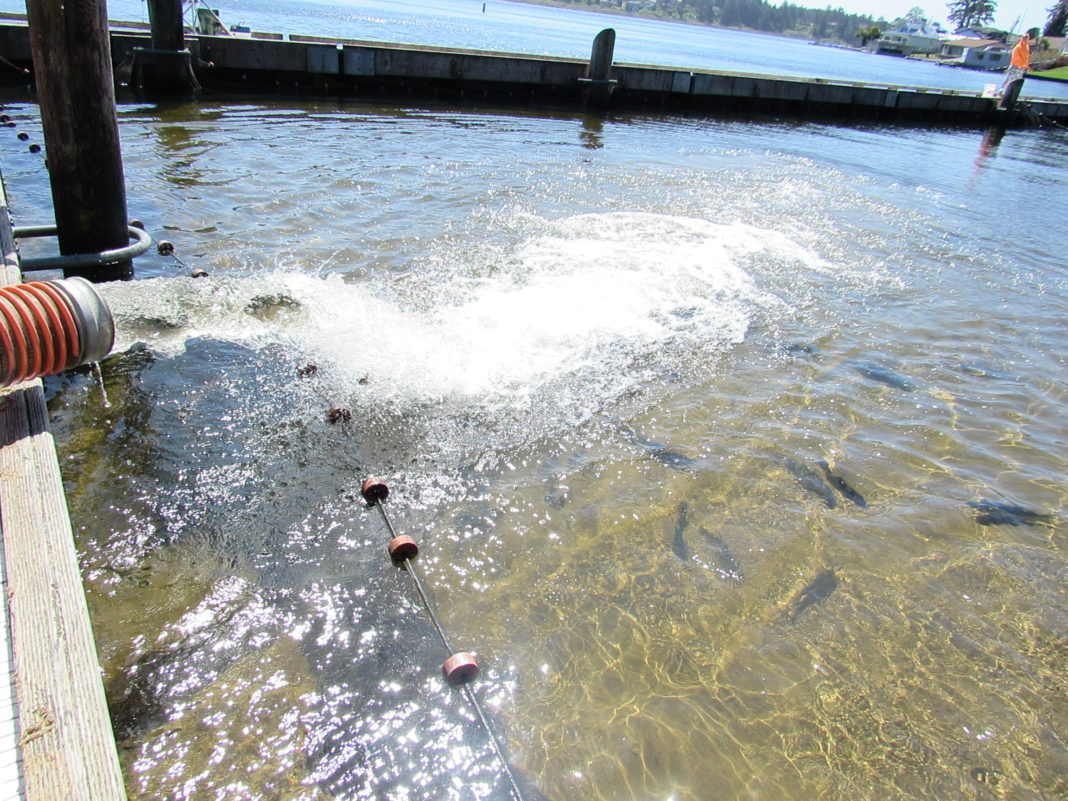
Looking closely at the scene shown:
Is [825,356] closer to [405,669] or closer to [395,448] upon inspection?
[395,448]

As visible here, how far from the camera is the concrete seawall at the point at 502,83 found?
18016 mm

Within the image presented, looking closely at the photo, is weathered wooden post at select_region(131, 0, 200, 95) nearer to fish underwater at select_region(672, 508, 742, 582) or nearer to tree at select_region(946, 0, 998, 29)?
fish underwater at select_region(672, 508, 742, 582)

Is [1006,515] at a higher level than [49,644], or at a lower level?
lower

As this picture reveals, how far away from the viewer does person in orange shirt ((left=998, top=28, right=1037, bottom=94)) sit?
1115 inches

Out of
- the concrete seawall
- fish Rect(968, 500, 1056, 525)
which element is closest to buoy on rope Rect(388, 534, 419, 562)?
fish Rect(968, 500, 1056, 525)

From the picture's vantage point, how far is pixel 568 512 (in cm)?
427

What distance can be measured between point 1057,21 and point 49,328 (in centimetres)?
14634

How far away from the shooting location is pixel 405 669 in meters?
3.15

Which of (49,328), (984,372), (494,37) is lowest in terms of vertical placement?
(984,372)

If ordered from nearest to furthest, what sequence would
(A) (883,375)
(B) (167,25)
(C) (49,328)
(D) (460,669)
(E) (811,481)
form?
(D) (460,669), (C) (49,328), (E) (811,481), (A) (883,375), (B) (167,25)

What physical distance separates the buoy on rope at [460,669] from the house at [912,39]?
184994 millimetres

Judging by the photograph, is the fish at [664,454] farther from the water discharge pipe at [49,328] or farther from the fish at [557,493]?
the water discharge pipe at [49,328]

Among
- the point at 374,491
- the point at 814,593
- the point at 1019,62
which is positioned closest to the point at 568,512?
the point at 374,491

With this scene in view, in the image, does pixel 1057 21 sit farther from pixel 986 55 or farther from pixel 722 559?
pixel 722 559
